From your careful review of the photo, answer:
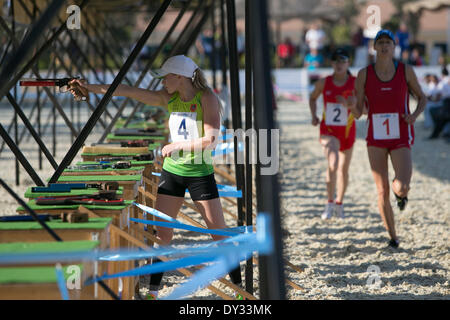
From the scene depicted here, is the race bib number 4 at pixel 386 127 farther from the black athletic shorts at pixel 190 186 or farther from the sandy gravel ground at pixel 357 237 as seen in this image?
the black athletic shorts at pixel 190 186

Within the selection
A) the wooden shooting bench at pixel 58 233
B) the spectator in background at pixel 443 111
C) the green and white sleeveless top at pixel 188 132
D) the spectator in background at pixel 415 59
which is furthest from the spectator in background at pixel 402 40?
the wooden shooting bench at pixel 58 233

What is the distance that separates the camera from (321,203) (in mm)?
8305

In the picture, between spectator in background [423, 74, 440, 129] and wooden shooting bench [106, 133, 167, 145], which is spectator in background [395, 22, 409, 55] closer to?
spectator in background [423, 74, 440, 129]

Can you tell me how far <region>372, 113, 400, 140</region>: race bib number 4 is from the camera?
18.8 feet

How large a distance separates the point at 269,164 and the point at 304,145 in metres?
10.9

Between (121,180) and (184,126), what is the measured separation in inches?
21.8

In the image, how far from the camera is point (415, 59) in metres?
22.4

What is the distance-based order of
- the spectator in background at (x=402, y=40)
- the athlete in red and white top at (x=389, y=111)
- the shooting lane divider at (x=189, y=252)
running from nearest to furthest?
the shooting lane divider at (x=189, y=252) → the athlete in red and white top at (x=389, y=111) → the spectator in background at (x=402, y=40)

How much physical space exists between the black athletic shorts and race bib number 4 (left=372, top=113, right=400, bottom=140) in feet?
6.08

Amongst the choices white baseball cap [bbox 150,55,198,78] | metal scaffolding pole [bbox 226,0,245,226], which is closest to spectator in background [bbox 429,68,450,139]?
metal scaffolding pole [bbox 226,0,245,226]

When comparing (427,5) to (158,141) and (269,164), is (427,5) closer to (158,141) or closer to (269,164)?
(158,141)

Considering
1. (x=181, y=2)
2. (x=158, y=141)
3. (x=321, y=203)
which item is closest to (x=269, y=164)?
(x=158, y=141)

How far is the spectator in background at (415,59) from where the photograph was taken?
2220 cm

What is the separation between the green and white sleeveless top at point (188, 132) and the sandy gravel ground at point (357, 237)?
860 millimetres
